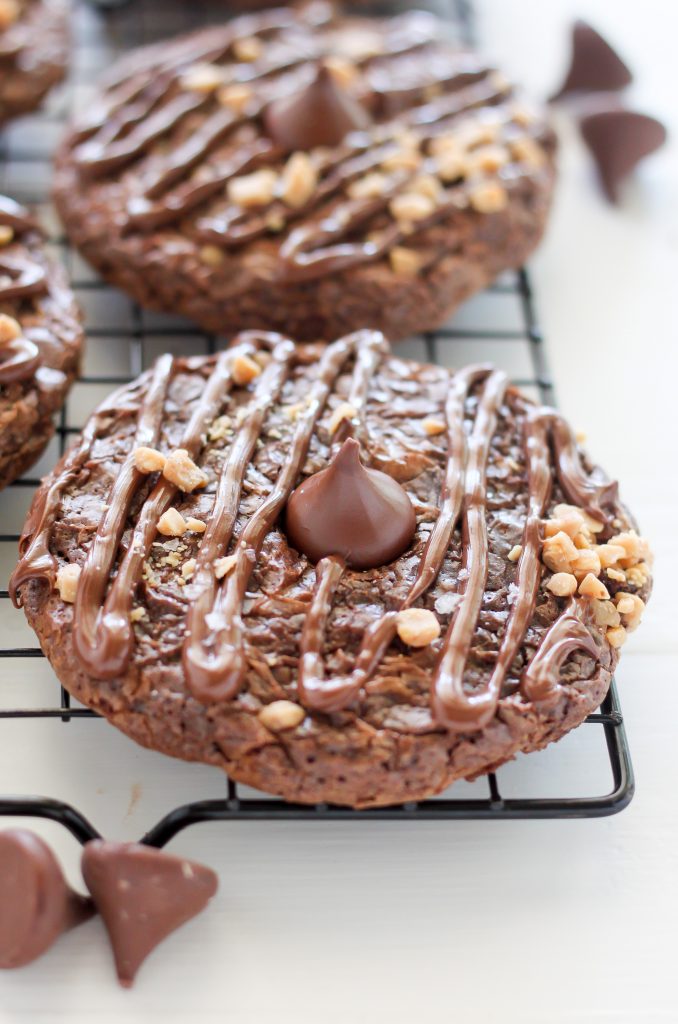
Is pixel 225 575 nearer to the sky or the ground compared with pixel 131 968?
nearer to the sky

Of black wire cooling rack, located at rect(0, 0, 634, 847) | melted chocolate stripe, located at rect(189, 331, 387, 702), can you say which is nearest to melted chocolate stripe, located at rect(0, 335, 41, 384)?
black wire cooling rack, located at rect(0, 0, 634, 847)


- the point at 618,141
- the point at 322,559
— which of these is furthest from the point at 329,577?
the point at 618,141

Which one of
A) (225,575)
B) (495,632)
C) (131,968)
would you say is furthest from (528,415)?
(131,968)

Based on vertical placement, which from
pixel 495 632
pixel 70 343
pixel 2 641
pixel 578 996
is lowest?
pixel 578 996

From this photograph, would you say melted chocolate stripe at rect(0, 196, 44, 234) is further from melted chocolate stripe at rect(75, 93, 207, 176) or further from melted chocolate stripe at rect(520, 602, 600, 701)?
melted chocolate stripe at rect(520, 602, 600, 701)

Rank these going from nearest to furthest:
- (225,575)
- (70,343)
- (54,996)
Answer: (54,996), (225,575), (70,343)

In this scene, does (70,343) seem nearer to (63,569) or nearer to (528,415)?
(63,569)

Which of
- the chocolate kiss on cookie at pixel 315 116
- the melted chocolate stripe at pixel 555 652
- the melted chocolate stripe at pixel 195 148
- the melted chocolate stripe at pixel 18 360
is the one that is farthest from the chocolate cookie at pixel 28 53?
the melted chocolate stripe at pixel 555 652
